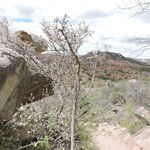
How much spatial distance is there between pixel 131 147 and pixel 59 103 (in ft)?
10.1

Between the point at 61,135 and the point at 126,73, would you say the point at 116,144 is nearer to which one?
the point at 61,135

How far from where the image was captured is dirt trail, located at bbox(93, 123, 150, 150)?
11766mm

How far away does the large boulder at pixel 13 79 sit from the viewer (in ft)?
25.1

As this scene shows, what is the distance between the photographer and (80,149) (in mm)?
9945

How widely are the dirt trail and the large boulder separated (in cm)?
317

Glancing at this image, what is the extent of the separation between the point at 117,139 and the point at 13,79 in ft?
19.9

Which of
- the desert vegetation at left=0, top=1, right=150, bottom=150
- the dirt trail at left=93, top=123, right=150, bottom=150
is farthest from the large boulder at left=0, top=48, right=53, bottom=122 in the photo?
the dirt trail at left=93, top=123, right=150, bottom=150

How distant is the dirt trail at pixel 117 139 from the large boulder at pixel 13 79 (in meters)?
3.17

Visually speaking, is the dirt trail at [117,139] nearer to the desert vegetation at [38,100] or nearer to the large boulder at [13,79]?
the desert vegetation at [38,100]

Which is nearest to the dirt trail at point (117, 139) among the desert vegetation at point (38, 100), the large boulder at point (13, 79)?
the desert vegetation at point (38, 100)

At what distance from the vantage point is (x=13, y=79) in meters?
7.96

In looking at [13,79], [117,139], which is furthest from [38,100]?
[117,139]

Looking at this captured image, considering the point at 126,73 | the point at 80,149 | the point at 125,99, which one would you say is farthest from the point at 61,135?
the point at 126,73

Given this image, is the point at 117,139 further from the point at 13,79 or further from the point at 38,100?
the point at 13,79
